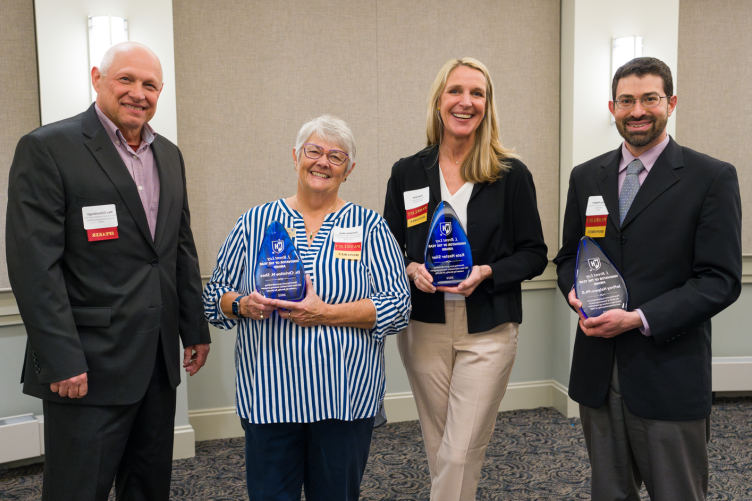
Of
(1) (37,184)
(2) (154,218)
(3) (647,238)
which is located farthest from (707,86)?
(1) (37,184)

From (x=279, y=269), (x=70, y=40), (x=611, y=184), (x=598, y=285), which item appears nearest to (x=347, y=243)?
(x=279, y=269)

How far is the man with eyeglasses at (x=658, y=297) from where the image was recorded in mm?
1759

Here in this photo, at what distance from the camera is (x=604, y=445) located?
1956 mm

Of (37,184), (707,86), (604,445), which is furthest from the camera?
(707,86)

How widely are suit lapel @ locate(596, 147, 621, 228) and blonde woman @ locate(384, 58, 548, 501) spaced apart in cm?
26

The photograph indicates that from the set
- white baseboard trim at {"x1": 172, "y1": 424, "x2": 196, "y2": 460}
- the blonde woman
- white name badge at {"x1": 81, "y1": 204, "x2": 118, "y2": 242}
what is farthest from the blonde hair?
white baseboard trim at {"x1": 172, "y1": 424, "x2": 196, "y2": 460}

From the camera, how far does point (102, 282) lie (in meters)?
1.80

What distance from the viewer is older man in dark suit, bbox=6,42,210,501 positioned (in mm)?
1716

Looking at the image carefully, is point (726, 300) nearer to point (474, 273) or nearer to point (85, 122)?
point (474, 273)

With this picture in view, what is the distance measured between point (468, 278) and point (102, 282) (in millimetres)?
1128

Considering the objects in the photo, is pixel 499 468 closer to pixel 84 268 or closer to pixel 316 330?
pixel 316 330

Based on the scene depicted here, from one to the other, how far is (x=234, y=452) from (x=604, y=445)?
2246 mm

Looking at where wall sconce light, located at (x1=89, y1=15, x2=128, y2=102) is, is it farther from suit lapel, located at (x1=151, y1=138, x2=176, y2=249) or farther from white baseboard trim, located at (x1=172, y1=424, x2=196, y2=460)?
white baseboard trim, located at (x1=172, y1=424, x2=196, y2=460)

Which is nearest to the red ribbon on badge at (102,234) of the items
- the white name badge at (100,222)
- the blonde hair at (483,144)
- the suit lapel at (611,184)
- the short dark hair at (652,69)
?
the white name badge at (100,222)
